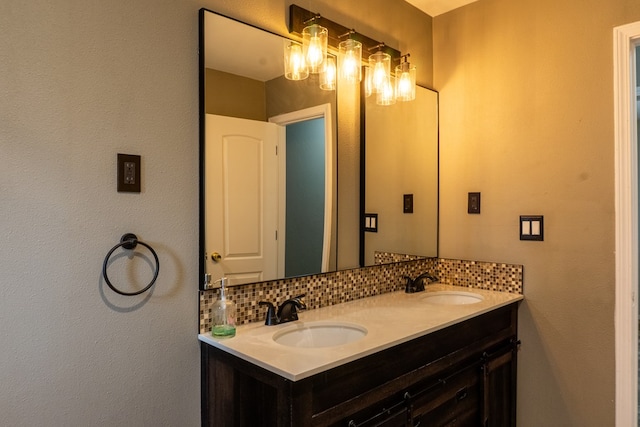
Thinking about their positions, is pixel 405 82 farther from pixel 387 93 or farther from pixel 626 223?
pixel 626 223

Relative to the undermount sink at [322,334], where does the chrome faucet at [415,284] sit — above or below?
above

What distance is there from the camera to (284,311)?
167 centimetres

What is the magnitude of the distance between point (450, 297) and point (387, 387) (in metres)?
0.98

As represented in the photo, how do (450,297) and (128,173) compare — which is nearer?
(128,173)

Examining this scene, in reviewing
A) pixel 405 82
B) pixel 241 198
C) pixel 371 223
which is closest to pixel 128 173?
pixel 241 198

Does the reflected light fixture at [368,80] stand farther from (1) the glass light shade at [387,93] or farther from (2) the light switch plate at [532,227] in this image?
(2) the light switch plate at [532,227]

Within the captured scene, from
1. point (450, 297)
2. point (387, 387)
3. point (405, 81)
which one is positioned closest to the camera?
point (387, 387)

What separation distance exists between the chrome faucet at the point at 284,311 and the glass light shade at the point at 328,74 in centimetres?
95

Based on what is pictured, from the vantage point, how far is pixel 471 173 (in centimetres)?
242

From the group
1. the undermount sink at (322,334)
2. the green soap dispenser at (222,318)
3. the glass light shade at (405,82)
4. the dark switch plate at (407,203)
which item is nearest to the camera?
the green soap dispenser at (222,318)

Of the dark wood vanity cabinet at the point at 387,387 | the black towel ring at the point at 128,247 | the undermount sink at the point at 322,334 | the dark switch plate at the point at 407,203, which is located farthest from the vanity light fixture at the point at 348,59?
the dark wood vanity cabinet at the point at 387,387

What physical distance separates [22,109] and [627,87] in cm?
230

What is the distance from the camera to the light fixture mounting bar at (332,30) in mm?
1837

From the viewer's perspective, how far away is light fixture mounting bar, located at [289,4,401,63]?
6.03 feet
